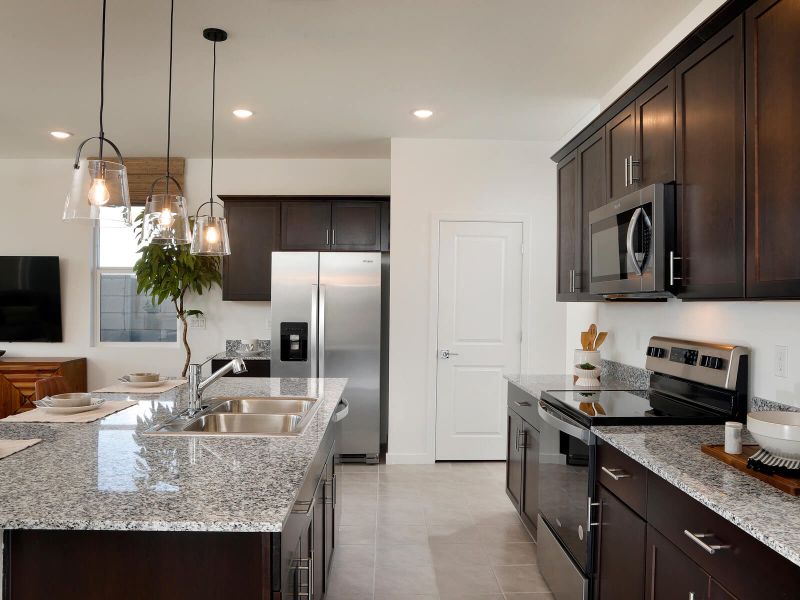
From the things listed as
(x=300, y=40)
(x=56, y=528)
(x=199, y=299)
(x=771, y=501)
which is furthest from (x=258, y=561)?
(x=199, y=299)

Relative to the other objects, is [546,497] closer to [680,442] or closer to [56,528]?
[680,442]

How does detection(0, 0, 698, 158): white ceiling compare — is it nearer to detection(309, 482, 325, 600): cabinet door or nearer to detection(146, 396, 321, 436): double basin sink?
detection(146, 396, 321, 436): double basin sink

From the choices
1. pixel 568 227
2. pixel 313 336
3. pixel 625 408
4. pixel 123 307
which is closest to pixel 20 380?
pixel 123 307

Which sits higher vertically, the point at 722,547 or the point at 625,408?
the point at 625,408

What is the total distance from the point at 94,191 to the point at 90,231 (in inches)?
171

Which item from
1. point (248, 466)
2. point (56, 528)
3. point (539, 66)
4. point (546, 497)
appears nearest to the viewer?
point (56, 528)

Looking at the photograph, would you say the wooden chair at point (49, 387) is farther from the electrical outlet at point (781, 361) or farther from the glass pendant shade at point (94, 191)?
the electrical outlet at point (781, 361)

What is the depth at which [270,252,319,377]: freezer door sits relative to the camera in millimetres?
4789

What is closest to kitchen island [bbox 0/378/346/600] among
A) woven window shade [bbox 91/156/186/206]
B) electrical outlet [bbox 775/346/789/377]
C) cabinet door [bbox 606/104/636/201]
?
Result: electrical outlet [bbox 775/346/789/377]

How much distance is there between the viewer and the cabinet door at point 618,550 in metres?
1.85

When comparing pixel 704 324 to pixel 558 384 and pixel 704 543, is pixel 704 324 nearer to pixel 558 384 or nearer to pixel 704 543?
pixel 558 384

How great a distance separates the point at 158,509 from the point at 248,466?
14.2 inches

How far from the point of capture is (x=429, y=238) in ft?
15.8

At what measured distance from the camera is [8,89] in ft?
12.3
